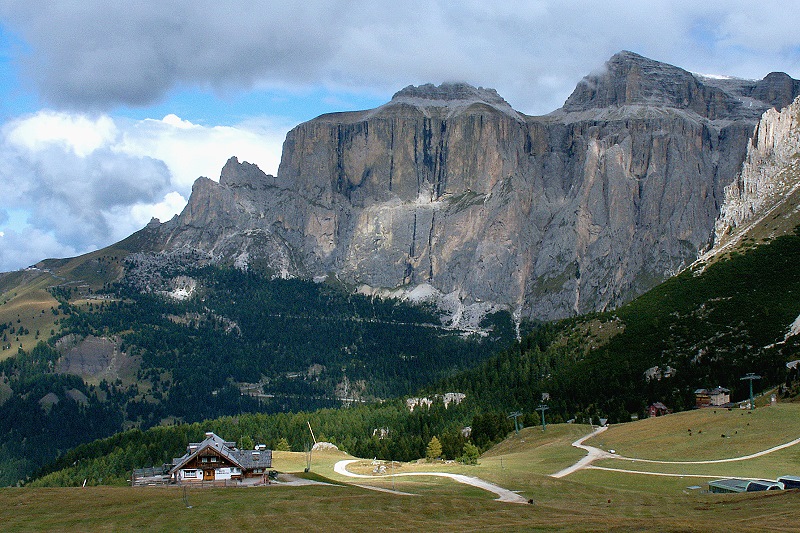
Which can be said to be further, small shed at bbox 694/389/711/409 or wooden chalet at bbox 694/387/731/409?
small shed at bbox 694/389/711/409

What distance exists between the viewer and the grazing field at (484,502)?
58656mm

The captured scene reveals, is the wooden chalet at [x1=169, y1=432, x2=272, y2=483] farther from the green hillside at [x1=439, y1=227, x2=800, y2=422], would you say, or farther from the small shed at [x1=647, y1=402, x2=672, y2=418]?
the small shed at [x1=647, y1=402, x2=672, y2=418]

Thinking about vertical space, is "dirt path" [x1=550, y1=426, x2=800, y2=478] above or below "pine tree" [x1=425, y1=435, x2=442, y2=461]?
above

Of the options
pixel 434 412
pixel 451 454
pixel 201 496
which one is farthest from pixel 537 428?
pixel 201 496

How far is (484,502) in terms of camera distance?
69.2 meters

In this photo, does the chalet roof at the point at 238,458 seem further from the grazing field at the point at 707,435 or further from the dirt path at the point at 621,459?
the grazing field at the point at 707,435

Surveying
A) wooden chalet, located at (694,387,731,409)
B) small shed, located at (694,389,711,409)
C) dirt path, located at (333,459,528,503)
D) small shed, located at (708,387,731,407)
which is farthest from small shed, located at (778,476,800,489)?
small shed, located at (694,389,711,409)

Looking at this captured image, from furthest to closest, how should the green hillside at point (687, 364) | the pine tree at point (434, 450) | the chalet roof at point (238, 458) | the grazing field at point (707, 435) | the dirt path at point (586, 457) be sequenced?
1. the green hillside at point (687, 364)
2. the pine tree at point (434, 450)
3. the grazing field at point (707, 435)
4. the dirt path at point (586, 457)
5. the chalet roof at point (238, 458)

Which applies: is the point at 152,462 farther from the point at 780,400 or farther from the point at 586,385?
the point at 780,400

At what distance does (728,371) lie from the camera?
16488 cm

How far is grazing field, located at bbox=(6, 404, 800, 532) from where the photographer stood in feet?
192

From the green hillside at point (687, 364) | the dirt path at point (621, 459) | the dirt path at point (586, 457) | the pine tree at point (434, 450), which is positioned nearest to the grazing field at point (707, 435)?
the dirt path at point (621, 459)

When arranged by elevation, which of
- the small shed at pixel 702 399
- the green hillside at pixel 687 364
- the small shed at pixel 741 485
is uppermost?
the green hillside at pixel 687 364

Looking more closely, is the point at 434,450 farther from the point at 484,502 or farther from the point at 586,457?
the point at 484,502
